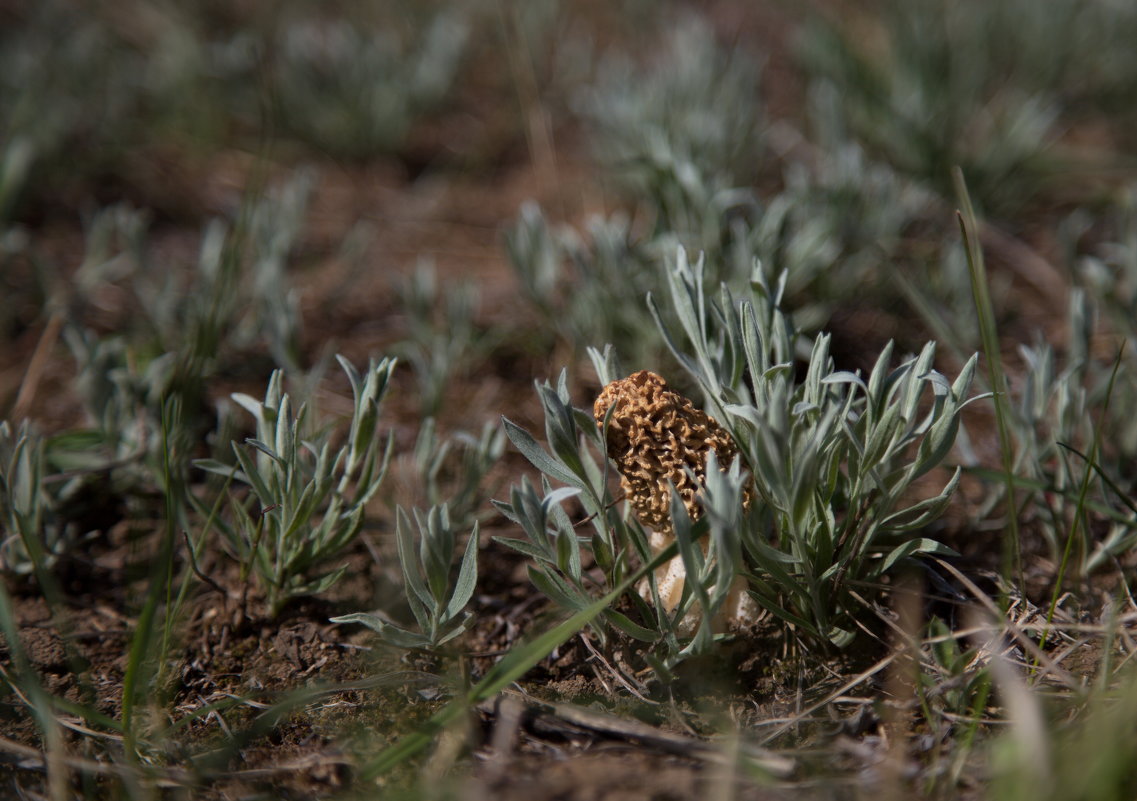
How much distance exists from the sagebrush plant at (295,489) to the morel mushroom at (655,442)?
20.9 inches

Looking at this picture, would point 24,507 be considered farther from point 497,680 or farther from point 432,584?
point 497,680

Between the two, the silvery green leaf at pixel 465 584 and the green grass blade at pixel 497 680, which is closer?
the green grass blade at pixel 497 680

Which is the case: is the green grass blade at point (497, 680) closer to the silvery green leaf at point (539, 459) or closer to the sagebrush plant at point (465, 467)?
the silvery green leaf at point (539, 459)

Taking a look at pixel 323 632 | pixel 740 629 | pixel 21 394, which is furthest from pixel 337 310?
pixel 740 629

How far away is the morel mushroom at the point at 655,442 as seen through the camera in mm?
1698

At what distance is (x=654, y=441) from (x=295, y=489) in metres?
0.78

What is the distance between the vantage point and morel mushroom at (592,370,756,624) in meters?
1.70

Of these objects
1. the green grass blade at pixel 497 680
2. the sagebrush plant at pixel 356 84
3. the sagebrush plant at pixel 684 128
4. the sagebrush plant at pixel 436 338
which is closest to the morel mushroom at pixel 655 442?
the green grass blade at pixel 497 680

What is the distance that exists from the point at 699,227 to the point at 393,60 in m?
2.42

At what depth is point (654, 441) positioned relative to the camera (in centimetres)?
171

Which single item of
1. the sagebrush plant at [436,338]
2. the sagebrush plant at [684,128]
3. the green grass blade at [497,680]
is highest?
the sagebrush plant at [684,128]

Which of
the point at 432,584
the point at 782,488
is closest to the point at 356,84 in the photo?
the point at 432,584

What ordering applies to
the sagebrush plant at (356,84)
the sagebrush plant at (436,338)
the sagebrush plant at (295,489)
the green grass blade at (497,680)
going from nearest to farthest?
1. the green grass blade at (497,680)
2. the sagebrush plant at (295,489)
3. the sagebrush plant at (436,338)
4. the sagebrush plant at (356,84)

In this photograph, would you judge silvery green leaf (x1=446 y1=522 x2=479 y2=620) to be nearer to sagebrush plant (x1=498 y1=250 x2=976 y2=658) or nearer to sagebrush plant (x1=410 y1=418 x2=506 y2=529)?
sagebrush plant (x1=498 y1=250 x2=976 y2=658)
